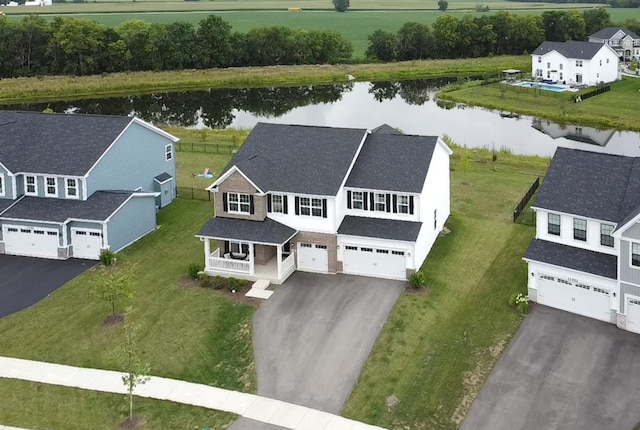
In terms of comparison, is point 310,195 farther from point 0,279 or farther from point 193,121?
point 193,121

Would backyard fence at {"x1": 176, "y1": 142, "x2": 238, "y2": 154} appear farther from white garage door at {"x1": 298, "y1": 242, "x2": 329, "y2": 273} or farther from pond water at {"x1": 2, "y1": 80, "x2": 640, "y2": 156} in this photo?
white garage door at {"x1": 298, "y1": 242, "x2": 329, "y2": 273}

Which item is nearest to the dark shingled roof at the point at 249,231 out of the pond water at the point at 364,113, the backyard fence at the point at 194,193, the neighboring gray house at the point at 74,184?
the neighboring gray house at the point at 74,184

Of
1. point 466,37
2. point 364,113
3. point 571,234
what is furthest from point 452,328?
point 466,37

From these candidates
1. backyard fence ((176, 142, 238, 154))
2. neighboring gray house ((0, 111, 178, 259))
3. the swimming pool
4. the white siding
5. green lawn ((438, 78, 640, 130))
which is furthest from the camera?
the swimming pool

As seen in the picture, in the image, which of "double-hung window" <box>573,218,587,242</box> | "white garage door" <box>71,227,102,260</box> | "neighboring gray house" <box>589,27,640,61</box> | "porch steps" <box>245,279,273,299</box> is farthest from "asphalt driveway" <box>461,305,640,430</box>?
"neighboring gray house" <box>589,27,640,61</box>

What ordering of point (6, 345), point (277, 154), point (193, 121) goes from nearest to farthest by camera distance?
1. point (6, 345)
2. point (277, 154)
3. point (193, 121)

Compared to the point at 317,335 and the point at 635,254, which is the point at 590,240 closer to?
the point at 635,254

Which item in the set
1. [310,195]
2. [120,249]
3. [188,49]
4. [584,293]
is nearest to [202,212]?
[120,249]
